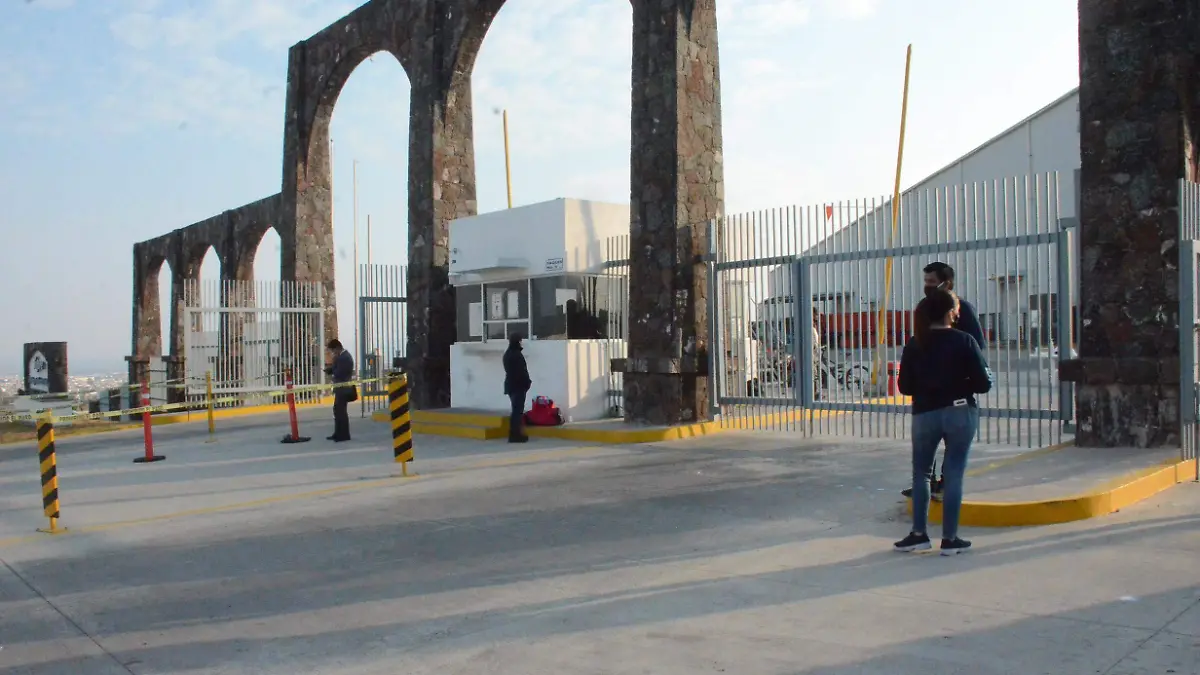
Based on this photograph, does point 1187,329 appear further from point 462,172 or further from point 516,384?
point 462,172

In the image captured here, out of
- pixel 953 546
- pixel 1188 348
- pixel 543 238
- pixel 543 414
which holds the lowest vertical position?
pixel 953 546

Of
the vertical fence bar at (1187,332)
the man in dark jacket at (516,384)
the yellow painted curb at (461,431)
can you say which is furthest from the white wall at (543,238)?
the vertical fence bar at (1187,332)

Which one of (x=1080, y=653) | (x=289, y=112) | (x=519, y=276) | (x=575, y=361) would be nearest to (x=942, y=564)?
(x=1080, y=653)

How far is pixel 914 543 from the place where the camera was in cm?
638

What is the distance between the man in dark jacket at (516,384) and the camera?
13.8 meters

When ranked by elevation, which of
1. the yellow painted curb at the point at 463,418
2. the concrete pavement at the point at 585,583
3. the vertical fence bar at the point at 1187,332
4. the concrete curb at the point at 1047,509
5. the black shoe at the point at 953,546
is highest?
the vertical fence bar at the point at 1187,332

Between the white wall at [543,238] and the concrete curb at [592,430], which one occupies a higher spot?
the white wall at [543,238]

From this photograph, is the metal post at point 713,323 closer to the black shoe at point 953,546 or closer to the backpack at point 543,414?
the backpack at point 543,414

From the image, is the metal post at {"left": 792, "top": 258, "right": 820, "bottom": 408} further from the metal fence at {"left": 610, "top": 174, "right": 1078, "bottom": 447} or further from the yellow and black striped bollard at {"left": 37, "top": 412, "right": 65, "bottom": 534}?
the yellow and black striped bollard at {"left": 37, "top": 412, "right": 65, "bottom": 534}

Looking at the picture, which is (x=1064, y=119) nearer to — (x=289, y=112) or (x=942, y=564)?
(x=289, y=112)

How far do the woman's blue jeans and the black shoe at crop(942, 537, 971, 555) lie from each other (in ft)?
0.11

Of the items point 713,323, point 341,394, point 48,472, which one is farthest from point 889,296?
point 48,472

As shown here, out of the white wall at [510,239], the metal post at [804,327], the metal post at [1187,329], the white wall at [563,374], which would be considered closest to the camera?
the metal post at [1187,329]

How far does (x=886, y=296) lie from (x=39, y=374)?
33.2 m
